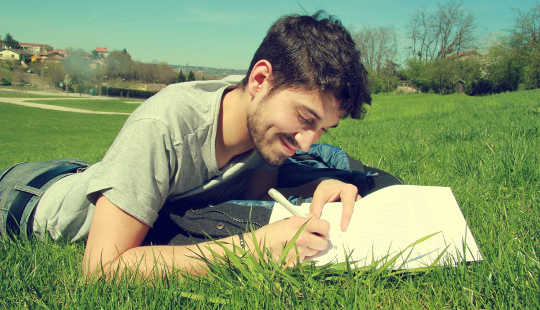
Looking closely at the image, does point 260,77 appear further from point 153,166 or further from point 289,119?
point 153,166

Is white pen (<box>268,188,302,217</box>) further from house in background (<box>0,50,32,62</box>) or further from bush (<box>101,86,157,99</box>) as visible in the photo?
house in background (<box>0,50,32,62</box>)

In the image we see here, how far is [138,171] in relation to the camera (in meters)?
1.46

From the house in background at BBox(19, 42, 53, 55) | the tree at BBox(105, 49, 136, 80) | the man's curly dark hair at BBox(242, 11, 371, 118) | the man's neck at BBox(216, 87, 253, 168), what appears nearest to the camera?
the man's curly dark hair at BBox(242, 11, 371, 118)

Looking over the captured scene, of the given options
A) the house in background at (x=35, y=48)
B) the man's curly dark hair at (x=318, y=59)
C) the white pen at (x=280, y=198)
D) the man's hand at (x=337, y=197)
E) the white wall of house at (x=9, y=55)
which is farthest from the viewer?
the house in background at (x=35, y=48)

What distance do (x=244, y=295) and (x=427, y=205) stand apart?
0.95 metres

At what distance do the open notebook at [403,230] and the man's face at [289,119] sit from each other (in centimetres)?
32

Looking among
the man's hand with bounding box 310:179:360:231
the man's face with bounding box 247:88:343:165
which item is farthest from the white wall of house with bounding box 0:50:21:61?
the man's hand with bounding box 310:179:360:231

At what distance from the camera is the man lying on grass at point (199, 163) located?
55.6 inches

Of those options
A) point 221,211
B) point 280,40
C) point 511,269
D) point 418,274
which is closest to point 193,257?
point 221,211

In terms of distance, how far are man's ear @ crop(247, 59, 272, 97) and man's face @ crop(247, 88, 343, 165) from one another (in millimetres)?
53

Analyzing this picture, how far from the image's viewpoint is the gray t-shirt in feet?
4.74

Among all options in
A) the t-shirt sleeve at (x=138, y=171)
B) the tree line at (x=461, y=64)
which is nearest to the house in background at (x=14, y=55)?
the tree line at (x=461, y=64)

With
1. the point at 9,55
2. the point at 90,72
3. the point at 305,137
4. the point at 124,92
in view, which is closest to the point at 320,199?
the point at 305,137

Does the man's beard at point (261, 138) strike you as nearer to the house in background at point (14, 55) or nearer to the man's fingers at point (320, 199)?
the man's fingers at point (320, 199)
